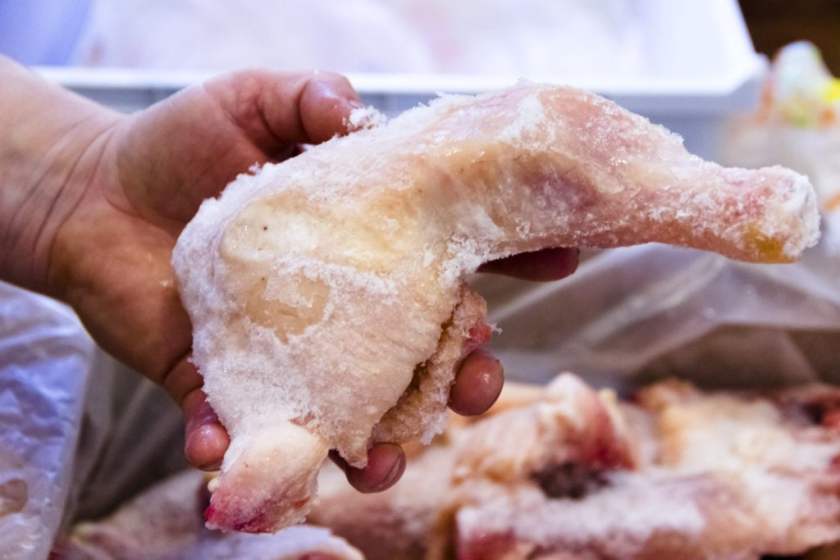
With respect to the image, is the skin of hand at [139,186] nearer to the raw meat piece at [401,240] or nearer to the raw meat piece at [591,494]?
the raw meat piece at [401,240]

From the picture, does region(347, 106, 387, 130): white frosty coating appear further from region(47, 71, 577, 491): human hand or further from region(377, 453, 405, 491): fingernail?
region(377, 453, 405, 491): fingernail

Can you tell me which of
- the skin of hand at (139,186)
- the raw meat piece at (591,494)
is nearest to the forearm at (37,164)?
the skin of hand at (139,186)

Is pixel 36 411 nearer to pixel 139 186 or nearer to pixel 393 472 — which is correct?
pixel 139 186

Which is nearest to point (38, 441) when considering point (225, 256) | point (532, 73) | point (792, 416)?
point (225, 256)

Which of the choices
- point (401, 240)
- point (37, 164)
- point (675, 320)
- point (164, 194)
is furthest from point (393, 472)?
point (675, 320)

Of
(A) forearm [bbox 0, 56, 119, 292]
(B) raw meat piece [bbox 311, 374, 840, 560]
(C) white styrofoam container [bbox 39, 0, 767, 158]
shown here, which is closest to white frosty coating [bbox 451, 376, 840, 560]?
(B) raw meat piece [bbox 311, 374, 840, 560]

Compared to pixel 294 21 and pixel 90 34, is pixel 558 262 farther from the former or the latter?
pixel 90 34
